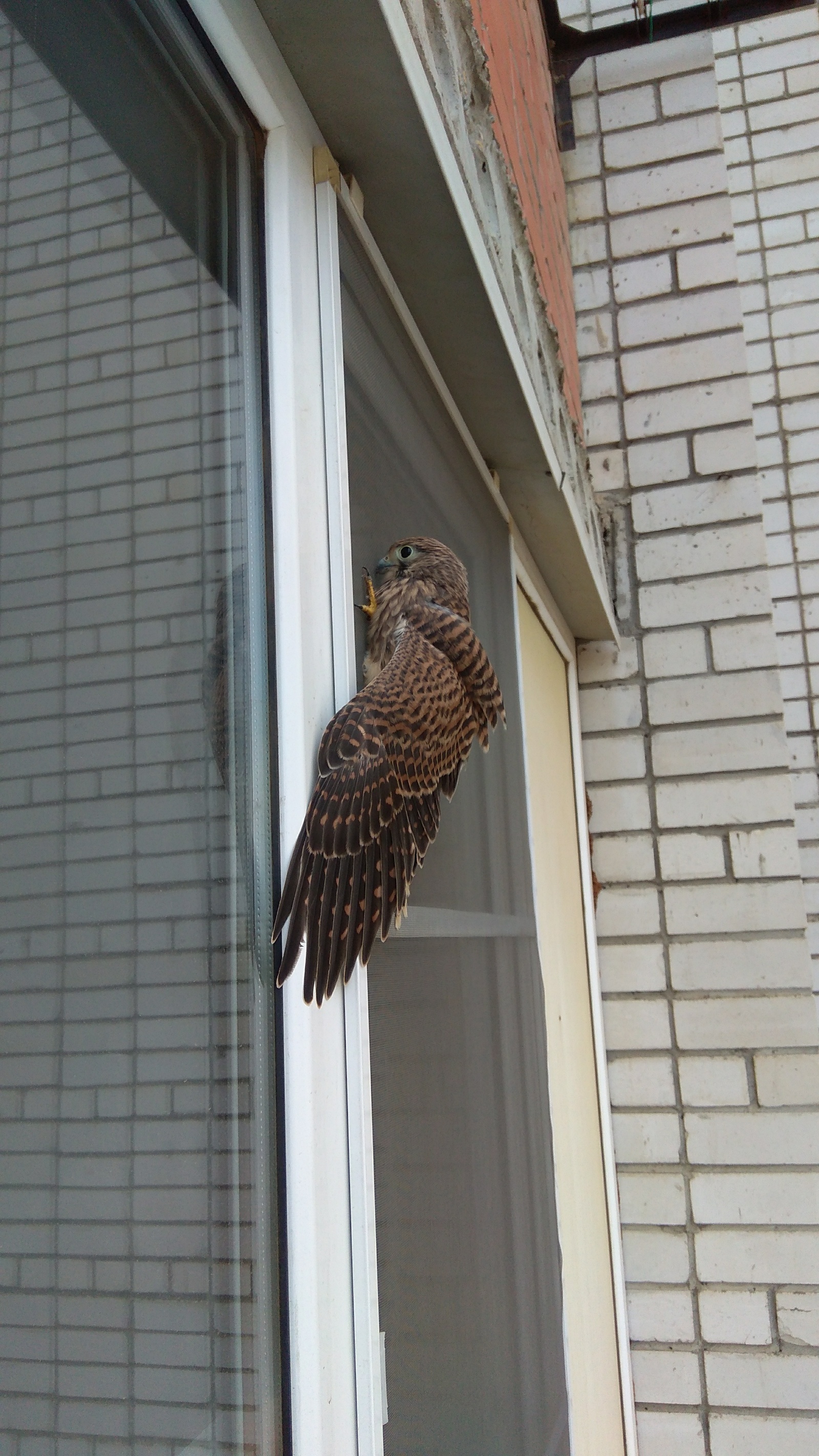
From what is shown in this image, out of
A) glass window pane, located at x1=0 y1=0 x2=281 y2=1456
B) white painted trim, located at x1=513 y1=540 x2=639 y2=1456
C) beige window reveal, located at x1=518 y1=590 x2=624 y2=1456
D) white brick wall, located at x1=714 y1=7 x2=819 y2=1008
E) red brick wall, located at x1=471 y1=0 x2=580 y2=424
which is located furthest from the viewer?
white brick wall, located at x1=714 y1=7 x2=819 y2=1008

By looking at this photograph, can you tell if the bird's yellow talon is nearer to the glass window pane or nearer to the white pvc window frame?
the white pvc window frame

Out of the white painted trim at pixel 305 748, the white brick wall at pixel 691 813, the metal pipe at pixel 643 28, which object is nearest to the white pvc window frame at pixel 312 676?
the white painted trim at pixel 305 748

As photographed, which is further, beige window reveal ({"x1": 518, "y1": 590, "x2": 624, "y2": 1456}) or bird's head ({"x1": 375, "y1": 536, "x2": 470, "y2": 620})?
beige window reveal ({"x1": 518, "y1": 590, "x2": 624, "y2": 1456})

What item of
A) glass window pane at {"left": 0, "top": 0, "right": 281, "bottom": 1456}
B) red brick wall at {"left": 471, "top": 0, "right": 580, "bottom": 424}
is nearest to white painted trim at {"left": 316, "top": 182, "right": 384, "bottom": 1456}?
glass window pane at {"left": 0, "top": 0, "right": 281, "bottom": 1456}

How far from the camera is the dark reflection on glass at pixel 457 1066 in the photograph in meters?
1.11

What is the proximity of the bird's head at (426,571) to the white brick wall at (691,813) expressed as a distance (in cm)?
188

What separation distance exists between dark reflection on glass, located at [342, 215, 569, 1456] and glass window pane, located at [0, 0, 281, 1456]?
258 mm

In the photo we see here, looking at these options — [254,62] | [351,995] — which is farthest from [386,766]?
[254,62]

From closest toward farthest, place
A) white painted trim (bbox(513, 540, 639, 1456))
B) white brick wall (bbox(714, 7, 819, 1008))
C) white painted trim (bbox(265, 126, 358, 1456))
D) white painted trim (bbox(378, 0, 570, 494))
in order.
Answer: white painted trim (bbox(265, 126, 358, 1456)), white painted trim (bbox(378, 0, 570, 494)), white painted trim (bbox(513, 540, 639, 1456)), white brick wall (bbox(714, 7, 819, 1008))

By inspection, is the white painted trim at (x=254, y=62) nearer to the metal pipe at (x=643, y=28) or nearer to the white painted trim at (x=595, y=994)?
the white painted trim at (x=595, y=994)

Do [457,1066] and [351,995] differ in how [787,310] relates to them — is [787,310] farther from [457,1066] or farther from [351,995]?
[351,995]

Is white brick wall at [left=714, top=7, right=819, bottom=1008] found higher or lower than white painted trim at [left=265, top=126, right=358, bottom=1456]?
higher

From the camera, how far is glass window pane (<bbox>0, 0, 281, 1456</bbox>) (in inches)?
23.4

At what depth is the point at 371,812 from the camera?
0.97 meters
